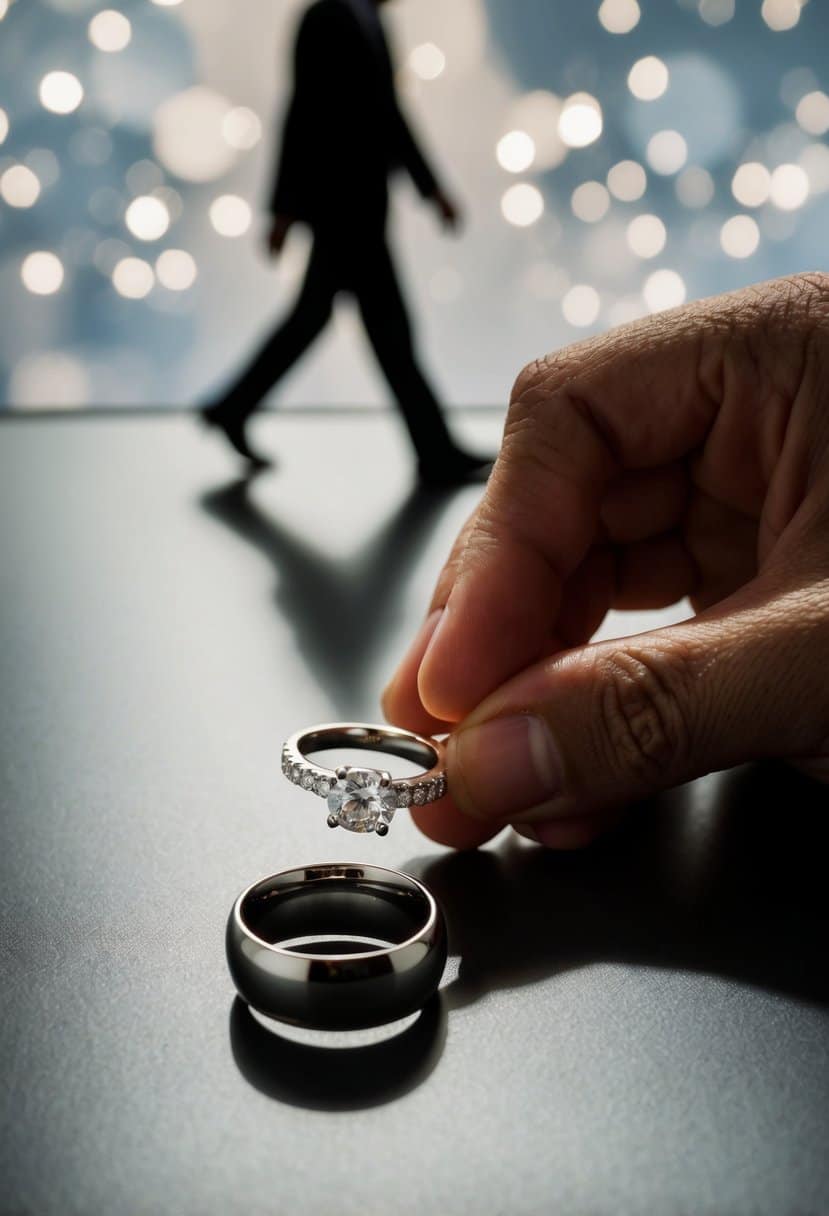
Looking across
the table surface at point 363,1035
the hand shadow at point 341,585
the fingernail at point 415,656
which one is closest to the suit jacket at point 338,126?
the hand shadow at point 341,585

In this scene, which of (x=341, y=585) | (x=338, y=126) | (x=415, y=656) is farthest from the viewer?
(x=338, y=126)

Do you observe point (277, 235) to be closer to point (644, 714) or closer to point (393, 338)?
point (393, 338)

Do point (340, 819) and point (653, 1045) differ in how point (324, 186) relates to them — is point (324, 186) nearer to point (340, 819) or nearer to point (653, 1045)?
point (340, 819)

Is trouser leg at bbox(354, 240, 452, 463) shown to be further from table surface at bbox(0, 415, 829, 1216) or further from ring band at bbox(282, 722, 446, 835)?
ring band at bbox(282, 722, 446, 835)

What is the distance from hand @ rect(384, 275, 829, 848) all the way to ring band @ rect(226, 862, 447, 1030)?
9 centimetres

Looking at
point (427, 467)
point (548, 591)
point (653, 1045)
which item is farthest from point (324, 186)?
point (653, 1045)

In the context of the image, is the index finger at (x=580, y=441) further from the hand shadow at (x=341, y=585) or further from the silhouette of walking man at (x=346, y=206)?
the silhouette of walking man at (x=346, y=206)

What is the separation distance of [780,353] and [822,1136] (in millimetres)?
508

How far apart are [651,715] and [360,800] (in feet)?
0.52

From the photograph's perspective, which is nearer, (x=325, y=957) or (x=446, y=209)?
(x=325, y=957)

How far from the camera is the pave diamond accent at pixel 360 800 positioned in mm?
594

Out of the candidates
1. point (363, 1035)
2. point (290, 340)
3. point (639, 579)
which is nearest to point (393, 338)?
point (290, 340)

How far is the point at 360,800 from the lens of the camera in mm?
598

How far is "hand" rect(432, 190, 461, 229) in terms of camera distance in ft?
7.98
